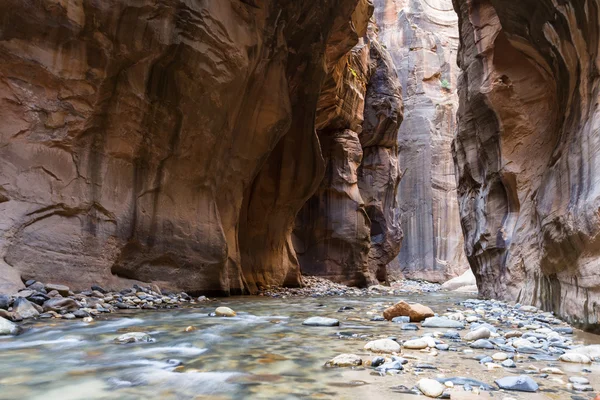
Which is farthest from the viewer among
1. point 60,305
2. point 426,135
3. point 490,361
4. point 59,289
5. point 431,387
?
point 426,135

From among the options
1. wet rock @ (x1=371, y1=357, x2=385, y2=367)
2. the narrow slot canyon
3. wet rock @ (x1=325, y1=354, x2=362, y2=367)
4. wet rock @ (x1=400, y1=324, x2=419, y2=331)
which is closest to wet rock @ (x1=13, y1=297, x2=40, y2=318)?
the narrow slot canyon

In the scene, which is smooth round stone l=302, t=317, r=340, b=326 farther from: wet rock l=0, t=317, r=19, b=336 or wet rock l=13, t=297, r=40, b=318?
wet rock l=13, t=297, r=40, b=318

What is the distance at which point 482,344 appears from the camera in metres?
3.62

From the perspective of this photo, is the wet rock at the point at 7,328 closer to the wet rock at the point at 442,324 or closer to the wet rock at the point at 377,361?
the wet rock at the point at 377,361

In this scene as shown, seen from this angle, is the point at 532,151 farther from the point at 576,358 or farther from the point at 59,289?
the point at 59,289

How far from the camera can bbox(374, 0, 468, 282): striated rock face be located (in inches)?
1382

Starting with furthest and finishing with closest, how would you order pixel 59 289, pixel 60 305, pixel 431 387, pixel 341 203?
pixel 341 203 → pixel 59 289 → pixel 60 305 → pixel 431 387

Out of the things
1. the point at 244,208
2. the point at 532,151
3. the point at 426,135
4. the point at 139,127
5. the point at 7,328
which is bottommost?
the point at 7,328

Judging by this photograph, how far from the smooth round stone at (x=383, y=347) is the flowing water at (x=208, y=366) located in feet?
0.34

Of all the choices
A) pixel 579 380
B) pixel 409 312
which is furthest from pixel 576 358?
pixel 409 312

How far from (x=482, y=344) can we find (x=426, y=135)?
36.0 metres

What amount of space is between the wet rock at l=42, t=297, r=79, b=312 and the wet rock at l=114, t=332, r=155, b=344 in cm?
201

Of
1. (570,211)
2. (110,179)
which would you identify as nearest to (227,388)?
(570,211)

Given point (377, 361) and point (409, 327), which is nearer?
point (377, 361)
